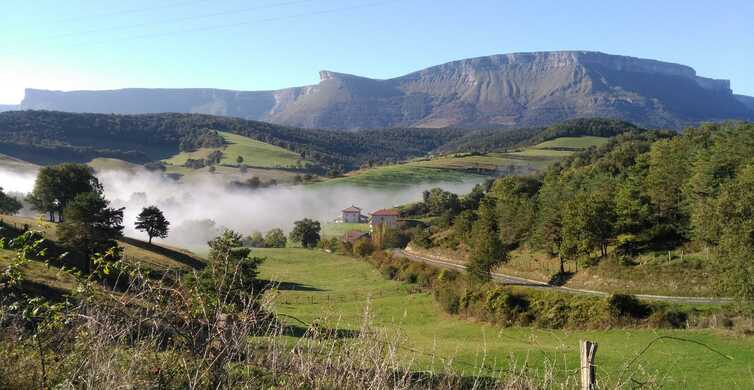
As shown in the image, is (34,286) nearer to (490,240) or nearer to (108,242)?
(108,242)

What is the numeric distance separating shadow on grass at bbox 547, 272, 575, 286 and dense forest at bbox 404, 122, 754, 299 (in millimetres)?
1529

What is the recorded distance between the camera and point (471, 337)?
3325cm

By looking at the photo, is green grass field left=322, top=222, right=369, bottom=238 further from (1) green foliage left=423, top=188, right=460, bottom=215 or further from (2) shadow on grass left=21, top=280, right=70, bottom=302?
(2) shadow on grass left=21, top=280, right=70, bottom=302

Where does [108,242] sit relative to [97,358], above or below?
below

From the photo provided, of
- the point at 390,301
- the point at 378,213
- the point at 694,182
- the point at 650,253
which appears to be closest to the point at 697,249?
the point at 650,253

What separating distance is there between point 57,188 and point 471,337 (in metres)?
47.7

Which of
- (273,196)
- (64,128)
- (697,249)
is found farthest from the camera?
(64,128)

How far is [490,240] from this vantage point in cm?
4906

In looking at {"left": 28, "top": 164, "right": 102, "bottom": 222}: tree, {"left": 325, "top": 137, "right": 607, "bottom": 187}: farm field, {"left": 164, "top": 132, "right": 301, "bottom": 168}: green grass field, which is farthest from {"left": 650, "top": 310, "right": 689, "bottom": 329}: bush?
{"left": 164, "top": 132, "right": 301, "bottom": 168}: green grass field

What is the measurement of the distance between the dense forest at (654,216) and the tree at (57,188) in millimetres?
43452

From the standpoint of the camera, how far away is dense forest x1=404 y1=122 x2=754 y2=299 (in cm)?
3485

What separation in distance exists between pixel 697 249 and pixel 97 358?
159ft

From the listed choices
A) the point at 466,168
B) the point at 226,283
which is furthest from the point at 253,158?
the point at 226,283

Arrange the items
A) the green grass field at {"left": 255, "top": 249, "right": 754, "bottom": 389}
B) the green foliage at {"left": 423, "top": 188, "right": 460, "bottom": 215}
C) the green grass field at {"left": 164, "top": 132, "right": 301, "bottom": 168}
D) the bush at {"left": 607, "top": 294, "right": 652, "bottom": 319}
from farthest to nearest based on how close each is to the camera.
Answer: the green grass field at {"left": 164, "top": 132, "right": 301, "bottom": 168}
the green foliage at {"left": 423, "top": 188, "right": 460, "bottom": 215}
the bush at {"left": 607, "top": 294, "right": 652, "bottom": 319}
the green grass field at {"left": 255, "top": 249, "right": 754, "bottom": 389}
